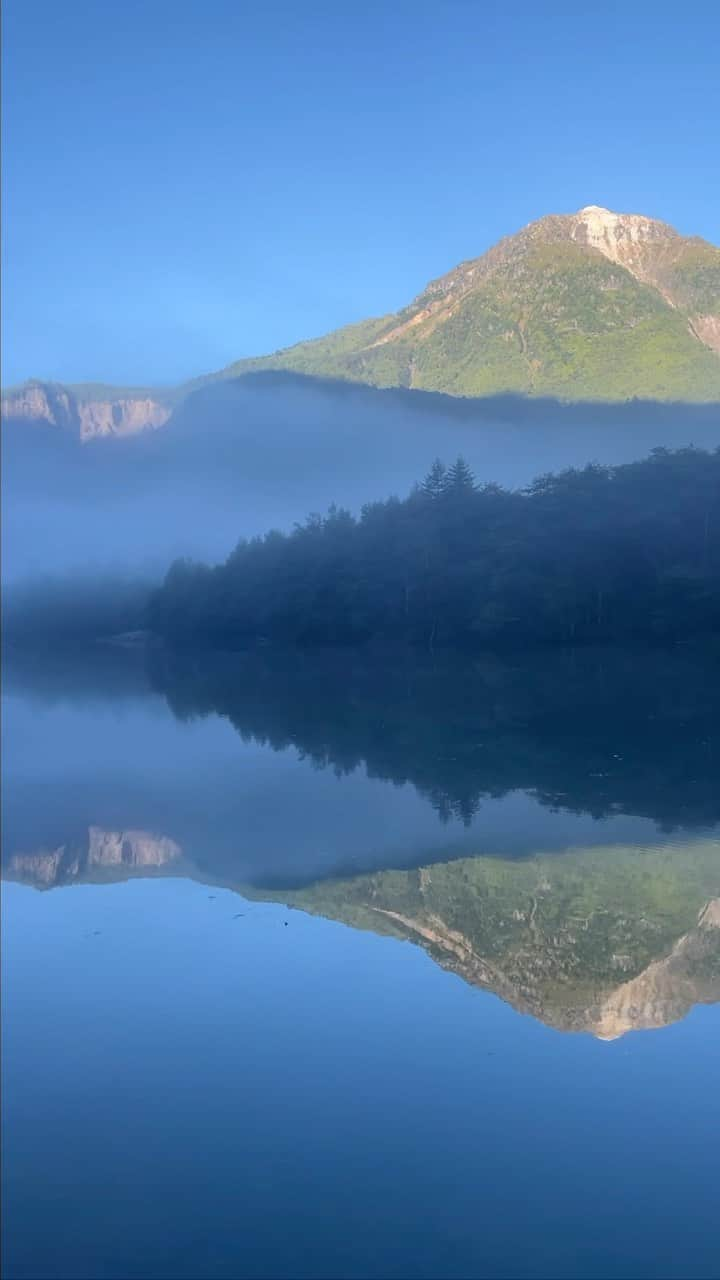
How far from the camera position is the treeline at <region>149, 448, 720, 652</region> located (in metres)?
66.2

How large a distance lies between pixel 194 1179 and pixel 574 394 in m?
195

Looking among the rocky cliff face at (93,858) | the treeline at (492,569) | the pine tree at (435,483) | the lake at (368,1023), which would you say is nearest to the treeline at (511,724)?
the lake at (368,1023)

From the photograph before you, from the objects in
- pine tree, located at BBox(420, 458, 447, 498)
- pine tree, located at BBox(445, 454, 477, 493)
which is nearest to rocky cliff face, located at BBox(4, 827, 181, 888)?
pine tree, located at BBox(445, 454, 477, 493)

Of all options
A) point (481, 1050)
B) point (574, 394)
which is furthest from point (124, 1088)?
point (574, 394)

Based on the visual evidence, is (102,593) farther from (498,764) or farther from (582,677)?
(498,764)

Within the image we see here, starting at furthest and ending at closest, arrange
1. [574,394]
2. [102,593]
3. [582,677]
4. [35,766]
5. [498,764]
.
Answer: [574,394] < [102,593] < [582,677] < [35,766] < [498,764]

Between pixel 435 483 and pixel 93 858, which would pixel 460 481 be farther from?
pixel 93 858

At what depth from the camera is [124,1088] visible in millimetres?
7598

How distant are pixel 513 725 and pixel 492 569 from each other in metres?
48.8

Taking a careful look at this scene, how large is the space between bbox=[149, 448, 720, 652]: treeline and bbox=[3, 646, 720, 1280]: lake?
46429 millimetres

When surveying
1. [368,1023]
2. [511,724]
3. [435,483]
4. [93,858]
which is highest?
Answer: [435,483]

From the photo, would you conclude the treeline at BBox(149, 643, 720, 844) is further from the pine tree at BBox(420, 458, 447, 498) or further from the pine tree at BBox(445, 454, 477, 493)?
the pine tree at BBox(420, 458, 447, 498)

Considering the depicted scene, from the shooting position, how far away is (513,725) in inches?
1051

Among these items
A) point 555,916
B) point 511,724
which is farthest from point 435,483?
point 555,916
